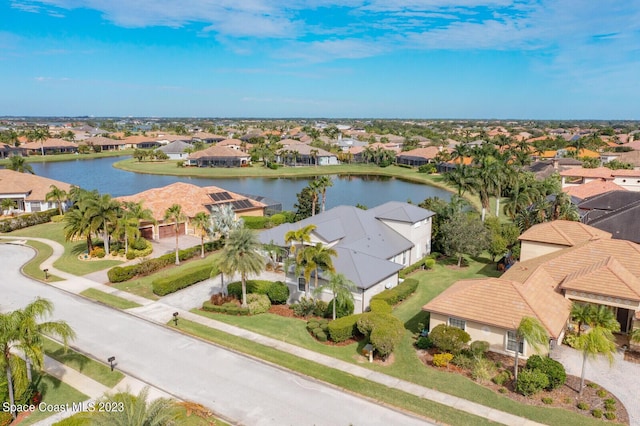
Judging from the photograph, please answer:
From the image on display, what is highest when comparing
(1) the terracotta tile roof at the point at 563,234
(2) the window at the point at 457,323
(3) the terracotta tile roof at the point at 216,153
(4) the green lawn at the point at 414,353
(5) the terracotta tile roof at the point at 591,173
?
(3) the terracotta tile roof at the point at 216,153

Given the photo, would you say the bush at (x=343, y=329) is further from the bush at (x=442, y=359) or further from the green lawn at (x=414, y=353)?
the bush at (x=442, y=359)

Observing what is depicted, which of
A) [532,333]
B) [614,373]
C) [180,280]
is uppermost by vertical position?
[532,333]

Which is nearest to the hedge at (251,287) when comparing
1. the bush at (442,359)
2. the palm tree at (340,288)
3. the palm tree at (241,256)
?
the palm tree at (241,256)

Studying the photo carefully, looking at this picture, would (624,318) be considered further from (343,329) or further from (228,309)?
(228,309)

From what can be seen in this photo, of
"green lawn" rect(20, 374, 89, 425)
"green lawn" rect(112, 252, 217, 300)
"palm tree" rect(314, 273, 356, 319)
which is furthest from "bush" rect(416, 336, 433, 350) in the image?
"green lawn" rect(112, 252, 217, 300)

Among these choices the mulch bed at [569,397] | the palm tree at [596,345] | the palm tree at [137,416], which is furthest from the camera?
the palm tree at [596,345]

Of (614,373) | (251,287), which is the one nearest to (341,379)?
(251,287)

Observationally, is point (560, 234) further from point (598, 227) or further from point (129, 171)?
point (129, 171)
